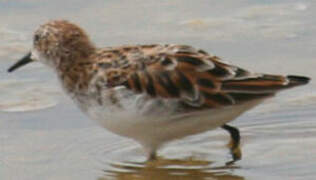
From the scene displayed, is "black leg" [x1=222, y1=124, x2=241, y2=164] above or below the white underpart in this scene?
below

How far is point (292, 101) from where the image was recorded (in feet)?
30.1

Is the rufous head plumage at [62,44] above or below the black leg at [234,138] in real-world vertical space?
above

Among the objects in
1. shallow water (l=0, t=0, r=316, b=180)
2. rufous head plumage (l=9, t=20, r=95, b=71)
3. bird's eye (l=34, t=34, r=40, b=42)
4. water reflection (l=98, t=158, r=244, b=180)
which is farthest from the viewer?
bird's eye (l=34, t=34, r=40, b=42)

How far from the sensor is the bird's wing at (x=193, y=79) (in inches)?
305

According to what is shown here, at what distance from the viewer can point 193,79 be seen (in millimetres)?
7840

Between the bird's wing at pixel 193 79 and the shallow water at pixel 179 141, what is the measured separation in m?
0.60

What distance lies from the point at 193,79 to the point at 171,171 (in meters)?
0.75

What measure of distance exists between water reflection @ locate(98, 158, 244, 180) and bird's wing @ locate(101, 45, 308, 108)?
59 centimetres

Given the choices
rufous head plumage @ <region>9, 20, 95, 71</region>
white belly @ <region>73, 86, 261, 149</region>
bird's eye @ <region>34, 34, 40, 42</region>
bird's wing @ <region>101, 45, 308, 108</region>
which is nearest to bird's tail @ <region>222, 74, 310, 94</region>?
bird's wing @ <region>101, 45, 308, 108</region>

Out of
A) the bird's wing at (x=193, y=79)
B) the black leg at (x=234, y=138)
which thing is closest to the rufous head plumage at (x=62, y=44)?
the bird's wing at (x=193, y=79)

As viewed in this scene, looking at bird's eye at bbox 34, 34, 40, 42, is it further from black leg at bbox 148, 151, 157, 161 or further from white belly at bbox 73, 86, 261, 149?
black leg at bbox 148, 151, 157, 161

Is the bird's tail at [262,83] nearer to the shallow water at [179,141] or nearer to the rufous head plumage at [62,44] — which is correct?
the shallow water at [179,141]

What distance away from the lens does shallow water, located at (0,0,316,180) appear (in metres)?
8.16

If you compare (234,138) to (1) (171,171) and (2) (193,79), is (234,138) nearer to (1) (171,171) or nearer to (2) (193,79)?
(1) (171,171)
